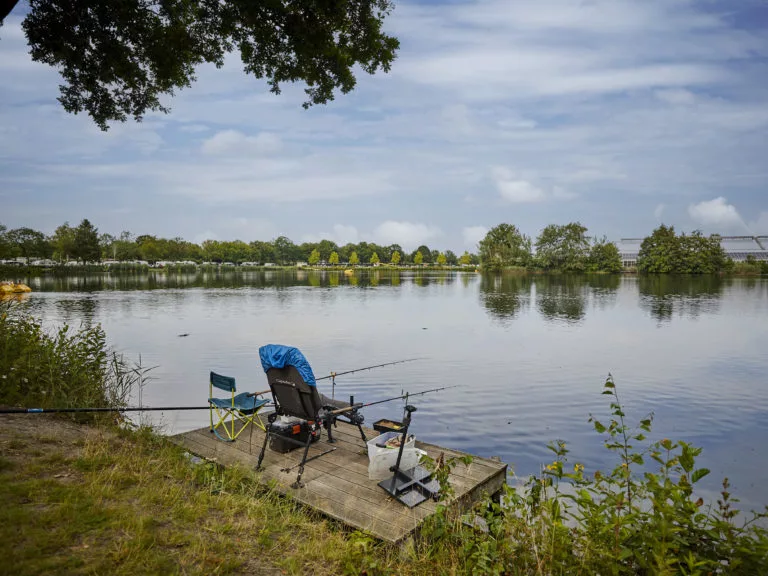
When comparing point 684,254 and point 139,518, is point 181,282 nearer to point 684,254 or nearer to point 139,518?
point 139,518

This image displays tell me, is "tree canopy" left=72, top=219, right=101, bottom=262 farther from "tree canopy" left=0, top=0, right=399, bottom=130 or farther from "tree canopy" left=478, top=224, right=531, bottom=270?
"tree canopy" left=0, top=0, right=399, bottom=130

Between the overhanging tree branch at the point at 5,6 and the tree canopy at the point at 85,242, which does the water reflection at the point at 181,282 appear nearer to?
the tree canopy at the point at 85,242

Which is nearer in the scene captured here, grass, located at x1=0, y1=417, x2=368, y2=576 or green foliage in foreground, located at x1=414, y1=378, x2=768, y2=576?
green foliage in foreground, located at x1=414, y1=378, x2=768, y2=576

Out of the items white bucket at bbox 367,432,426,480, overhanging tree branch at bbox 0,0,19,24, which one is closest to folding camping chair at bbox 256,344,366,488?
white bucket at bbox 367,432,426,480

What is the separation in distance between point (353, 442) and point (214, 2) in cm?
793

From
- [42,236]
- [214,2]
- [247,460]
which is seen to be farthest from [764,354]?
[42,236]

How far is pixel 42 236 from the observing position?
121 meters

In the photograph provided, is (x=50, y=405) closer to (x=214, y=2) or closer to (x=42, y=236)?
(x=214, y=2)

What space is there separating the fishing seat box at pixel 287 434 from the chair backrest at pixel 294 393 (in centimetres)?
43

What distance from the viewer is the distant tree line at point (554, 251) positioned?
107500 millimetres

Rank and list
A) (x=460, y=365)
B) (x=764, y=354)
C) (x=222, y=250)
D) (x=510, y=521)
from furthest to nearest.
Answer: (x=222, y=250), (x=764, y=354), (x=460, y=365), (x=510, y=521)

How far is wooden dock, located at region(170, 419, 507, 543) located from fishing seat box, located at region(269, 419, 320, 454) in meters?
0.11

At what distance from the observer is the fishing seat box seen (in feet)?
22.7

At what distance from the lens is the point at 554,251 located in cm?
11231
